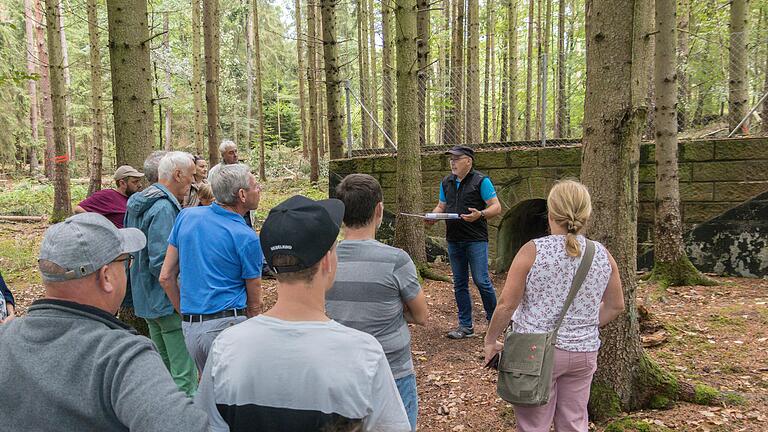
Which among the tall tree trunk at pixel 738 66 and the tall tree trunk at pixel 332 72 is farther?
the tall tree trunk at pixel 332 72

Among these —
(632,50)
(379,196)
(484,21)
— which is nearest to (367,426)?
(379,196)

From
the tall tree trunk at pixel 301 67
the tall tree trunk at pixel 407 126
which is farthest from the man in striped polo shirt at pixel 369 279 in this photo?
the tall tree trunk at pixel 301 67

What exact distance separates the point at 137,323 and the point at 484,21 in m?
20.2

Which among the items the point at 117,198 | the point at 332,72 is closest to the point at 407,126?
the point at 332,72

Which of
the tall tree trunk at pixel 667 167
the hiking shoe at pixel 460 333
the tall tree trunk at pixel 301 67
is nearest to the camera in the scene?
the hiking shoe at pixel 460 333

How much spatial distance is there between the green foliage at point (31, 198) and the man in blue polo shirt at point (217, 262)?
1423 cm

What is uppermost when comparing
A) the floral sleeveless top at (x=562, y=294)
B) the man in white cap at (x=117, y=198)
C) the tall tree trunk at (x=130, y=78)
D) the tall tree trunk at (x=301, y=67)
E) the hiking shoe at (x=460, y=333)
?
the tall tree trunk at (x=301, y=67)

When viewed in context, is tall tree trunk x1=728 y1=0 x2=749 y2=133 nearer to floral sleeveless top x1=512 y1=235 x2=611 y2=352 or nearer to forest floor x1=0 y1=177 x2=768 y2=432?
forest floor x1=0 y1=177 x2=768 y2=432

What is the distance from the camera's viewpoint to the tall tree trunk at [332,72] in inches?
344

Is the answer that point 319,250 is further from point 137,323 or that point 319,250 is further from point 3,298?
point 137,323

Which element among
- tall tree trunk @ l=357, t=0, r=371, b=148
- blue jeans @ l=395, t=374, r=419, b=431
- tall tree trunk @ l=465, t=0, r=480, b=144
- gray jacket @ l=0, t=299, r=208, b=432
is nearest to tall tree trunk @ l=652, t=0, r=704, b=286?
tall tree trunk @ l=465, t=0, r=480, b=144

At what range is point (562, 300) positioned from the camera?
255 centimetres

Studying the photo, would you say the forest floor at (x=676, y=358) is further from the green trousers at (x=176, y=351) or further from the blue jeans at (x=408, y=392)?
the green trousers at (x=176, y=351)

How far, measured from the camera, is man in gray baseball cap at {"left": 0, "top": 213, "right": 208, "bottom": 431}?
123cm
